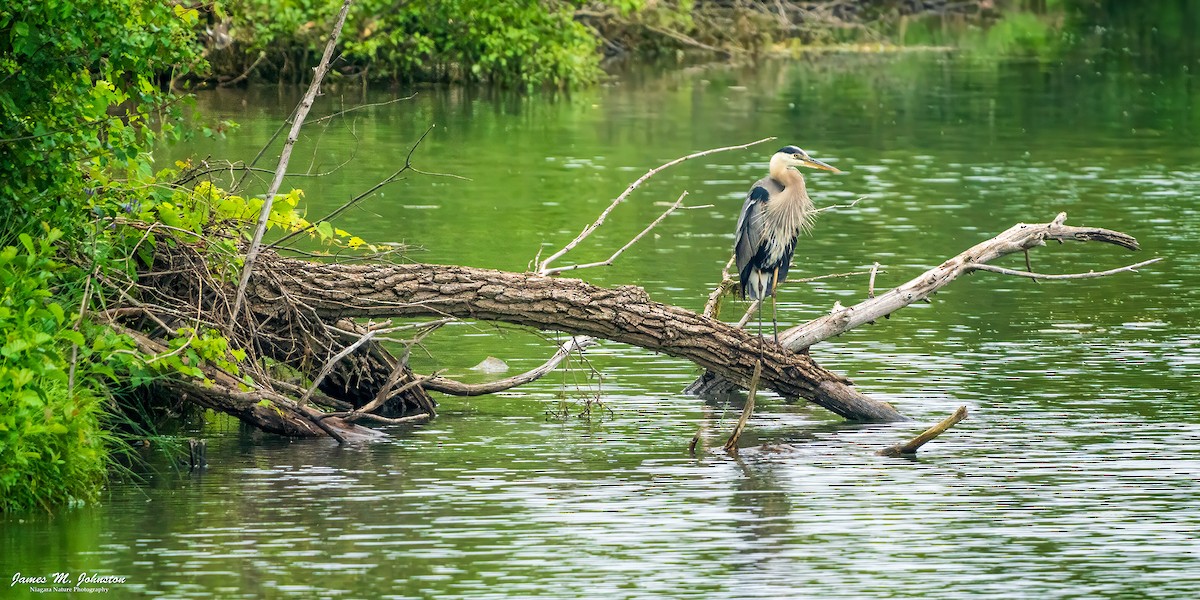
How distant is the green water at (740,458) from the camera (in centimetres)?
959

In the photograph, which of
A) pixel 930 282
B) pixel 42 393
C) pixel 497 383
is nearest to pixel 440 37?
pixel 497 383

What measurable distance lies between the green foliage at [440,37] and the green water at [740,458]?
437 inches

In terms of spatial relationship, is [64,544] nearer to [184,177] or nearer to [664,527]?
[664,527]

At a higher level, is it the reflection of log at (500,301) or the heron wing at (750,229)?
the heron wing at (750,229)

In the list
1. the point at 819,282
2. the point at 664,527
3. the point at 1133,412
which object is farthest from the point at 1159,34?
the point at 664,527

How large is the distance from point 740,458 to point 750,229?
1.68 metres

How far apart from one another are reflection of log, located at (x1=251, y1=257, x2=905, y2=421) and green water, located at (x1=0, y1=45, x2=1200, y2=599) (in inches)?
25.1

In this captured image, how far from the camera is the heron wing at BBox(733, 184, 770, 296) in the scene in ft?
43.4

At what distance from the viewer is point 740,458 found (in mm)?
12234

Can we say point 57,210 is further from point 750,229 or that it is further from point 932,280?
point 932,280

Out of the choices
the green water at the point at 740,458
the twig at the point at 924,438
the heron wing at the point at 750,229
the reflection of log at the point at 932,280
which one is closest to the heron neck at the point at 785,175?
the heron wing at the point at 750,229

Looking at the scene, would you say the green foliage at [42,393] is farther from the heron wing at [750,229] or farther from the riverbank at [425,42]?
the riverbank at [425,42]

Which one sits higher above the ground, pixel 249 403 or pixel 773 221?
pixel 773 221

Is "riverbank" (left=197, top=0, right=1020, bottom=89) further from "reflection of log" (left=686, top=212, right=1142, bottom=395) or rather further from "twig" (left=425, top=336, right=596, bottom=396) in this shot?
"reflection of log" (left=686, top=212, right=1142, bottom=395)
